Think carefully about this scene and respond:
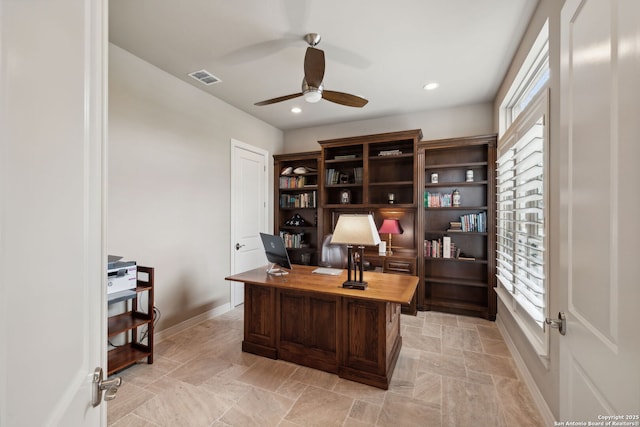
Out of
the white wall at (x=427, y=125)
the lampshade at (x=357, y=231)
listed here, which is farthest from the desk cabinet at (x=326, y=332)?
the white wall at (x=427, y=125)

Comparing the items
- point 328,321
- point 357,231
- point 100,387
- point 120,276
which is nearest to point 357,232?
point 357,231

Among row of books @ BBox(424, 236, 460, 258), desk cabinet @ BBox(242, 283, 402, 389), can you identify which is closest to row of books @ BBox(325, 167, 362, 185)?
row of books @ BBox(424, 236, 460, 258)

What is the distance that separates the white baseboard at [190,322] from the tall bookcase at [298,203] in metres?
1.53

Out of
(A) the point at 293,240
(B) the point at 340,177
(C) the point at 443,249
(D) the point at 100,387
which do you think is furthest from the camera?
(A) the point at 293,240

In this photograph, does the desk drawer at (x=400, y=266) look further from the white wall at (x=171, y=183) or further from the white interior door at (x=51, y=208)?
the white interior door at (x=51, y=208)

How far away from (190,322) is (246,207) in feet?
5.75

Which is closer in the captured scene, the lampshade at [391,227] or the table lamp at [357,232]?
the table lamp at [357,232]

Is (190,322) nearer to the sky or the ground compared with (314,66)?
nearer to the ground

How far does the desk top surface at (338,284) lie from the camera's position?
6.90 feet

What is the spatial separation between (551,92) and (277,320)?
271cm

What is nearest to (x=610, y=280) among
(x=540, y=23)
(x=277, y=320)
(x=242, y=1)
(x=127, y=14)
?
(x=540, y=23)

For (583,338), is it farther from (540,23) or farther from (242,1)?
(242,1)

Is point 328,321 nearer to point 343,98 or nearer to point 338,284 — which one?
point 338,284

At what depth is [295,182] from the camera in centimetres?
487
